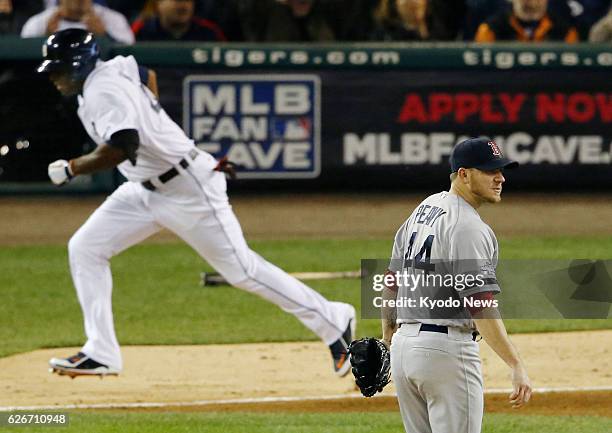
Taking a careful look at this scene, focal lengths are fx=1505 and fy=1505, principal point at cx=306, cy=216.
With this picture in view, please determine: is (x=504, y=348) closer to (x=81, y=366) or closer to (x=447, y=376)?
(x=447, y=376)

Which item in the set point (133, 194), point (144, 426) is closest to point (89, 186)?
point (133, 194)

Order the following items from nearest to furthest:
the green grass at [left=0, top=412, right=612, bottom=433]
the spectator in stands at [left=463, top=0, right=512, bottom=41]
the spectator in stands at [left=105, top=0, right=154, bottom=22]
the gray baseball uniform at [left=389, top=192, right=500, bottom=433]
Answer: the gray baseball uniform at [left=389, top=192, right=500, bottom=433] → the green grass at [left=0, top=412, right=612, bottom=433] → the spectator in stands at [left=463, top=0, right=512, bottom=41] → the spectator in stands at [left=105, top=0, right=154, bottom=22]

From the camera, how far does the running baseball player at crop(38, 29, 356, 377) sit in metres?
8.25

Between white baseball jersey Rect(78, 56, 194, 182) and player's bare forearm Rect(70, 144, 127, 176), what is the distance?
0.06 metres

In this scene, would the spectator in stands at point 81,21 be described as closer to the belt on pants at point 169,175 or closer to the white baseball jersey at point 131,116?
the white baseball jersey at point 131,116

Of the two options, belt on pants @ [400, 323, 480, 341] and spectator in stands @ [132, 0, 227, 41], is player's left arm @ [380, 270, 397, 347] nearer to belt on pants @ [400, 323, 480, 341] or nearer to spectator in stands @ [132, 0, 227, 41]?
belt on pants @ [400, 323, 480, 341]

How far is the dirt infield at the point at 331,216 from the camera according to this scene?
532 inches

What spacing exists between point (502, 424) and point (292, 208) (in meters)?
6.80

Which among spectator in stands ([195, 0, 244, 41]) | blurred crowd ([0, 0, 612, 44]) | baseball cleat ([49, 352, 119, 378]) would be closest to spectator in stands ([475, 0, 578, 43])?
blurred crowd ([0, 0, 612, 44])

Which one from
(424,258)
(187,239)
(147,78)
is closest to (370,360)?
(424,258)

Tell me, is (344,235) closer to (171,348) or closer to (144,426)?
(171,348)

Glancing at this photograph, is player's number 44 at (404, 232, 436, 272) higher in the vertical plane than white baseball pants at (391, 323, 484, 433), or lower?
higher

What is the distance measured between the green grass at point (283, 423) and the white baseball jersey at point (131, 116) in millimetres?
1501

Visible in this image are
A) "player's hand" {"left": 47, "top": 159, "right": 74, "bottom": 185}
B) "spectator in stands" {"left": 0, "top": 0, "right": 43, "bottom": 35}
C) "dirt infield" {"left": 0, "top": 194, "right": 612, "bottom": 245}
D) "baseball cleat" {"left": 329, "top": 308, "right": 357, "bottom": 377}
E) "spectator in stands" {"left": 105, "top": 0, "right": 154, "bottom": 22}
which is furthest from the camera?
"spectator in stands" {"left": 105, "top": 0, "right": 154, "bottom": 22}
